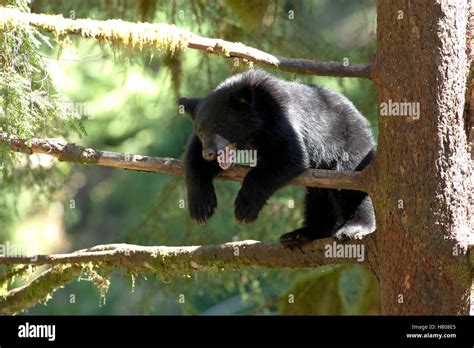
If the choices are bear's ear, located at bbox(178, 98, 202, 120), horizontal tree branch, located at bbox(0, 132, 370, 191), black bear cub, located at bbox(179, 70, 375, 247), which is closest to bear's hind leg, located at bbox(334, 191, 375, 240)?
black bear cub, located at bbox(179, 70, 375, 247)

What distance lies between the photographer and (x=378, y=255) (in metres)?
4.62

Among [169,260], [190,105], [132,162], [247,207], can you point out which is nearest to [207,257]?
[169,260]

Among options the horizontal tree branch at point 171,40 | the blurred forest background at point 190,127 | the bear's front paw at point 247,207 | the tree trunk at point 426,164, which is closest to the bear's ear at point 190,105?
the blurred forest background at point 190,127

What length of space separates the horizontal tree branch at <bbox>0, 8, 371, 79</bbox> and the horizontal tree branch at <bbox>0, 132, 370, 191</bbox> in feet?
1.83

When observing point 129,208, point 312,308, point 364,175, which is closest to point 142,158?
point 364,175

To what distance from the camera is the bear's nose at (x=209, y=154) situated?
519 cm

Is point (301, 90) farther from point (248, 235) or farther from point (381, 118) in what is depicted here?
point (248, 235)

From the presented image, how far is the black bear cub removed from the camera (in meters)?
5.27

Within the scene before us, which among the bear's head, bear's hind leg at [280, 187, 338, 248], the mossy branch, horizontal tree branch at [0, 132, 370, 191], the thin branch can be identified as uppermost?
the bear's head

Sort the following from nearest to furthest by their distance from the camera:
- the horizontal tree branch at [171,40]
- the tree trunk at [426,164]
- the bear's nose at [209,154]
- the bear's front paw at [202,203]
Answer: the tree trunk at [426,164] < the horizontal tree branch at [171,40] < the bear's nose at [209,154] < the bear's front paw at [202,203]

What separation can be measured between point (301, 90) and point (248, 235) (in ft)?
10.9

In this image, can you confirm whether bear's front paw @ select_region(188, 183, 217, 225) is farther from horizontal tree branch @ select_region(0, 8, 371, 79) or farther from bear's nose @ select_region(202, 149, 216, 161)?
horizontal tree branch @ select_region(0, 8, 371, 79)

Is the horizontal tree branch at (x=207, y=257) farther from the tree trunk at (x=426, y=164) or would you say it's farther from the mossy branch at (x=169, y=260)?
the tree trunk at (x=426, y=164)

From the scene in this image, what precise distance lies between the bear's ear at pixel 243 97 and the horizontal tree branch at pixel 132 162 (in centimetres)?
87
